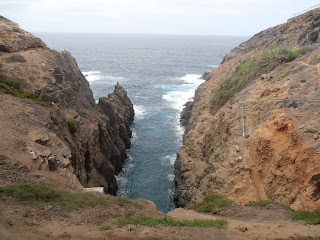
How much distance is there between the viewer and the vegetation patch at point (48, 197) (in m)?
15.7

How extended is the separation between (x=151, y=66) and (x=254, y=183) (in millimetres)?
105906

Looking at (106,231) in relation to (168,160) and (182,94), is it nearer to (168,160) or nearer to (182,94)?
(168,160)

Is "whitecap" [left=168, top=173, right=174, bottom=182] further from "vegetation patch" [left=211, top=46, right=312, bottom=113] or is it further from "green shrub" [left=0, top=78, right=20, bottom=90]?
"green shrub" [left=0, top=78, right=20, bottom=90]

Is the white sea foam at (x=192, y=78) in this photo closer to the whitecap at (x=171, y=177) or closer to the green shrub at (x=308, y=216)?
the whitecap at (x=171, y=177)

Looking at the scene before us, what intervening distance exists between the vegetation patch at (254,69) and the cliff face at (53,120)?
17.8 m

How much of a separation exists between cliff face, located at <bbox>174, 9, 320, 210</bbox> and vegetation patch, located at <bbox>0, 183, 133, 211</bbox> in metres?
11.2

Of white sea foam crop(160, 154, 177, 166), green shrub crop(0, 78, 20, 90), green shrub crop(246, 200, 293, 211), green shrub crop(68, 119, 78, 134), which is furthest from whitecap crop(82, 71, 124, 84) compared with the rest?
green shrub crop(246, 200, 293, 211)

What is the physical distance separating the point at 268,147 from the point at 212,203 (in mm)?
6922

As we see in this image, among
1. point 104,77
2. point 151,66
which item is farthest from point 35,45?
point 151,66

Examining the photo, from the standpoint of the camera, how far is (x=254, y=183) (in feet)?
75.0

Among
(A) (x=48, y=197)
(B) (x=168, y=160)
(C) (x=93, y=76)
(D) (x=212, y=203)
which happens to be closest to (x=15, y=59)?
(B) (x=168, y=160)

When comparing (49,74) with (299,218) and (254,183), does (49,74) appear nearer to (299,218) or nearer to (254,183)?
(254,183)

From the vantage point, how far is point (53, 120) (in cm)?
2828

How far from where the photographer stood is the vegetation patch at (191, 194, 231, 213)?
20.2m
